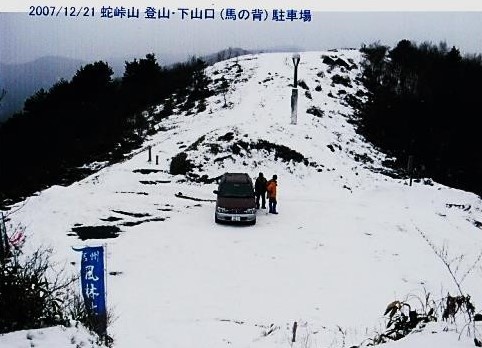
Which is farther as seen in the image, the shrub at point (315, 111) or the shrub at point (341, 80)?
the shrub at point (341, 80)

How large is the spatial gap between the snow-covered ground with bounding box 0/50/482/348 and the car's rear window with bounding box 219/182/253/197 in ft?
3.67

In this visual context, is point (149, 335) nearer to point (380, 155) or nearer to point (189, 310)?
point (189, 310)

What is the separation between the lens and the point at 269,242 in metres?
14.6

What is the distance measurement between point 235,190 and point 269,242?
2.88m

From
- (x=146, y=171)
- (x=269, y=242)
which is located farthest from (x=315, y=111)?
(x=269, y=242)

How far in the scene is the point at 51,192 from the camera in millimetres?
17781

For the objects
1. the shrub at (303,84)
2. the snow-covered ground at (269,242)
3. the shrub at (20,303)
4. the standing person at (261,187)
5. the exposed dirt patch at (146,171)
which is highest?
the shrub at (303,84)

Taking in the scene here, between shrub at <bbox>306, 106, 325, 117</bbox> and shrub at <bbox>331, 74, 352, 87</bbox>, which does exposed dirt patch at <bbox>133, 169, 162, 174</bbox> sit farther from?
shrub at <bbox>331, 74, 352, 87</bbox>

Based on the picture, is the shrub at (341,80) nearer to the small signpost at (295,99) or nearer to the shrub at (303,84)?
the shrub at (303,84)

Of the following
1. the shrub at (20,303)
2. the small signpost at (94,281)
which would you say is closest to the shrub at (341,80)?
the small signpost at (94,281)

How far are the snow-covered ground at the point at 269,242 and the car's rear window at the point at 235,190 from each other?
1.12 metres

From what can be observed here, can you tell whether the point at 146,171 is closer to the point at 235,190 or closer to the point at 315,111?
the point at 235,190

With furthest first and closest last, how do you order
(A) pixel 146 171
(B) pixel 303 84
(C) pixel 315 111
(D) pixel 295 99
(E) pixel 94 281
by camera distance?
1. (B) pixel 303 84
2. (C) pixel 315 111
3. (D) pixel 295 99
4. (A) pixel 146 171
5. (E) pixel 94 281

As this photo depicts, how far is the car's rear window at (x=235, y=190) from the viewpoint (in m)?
16.6
